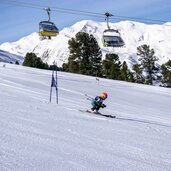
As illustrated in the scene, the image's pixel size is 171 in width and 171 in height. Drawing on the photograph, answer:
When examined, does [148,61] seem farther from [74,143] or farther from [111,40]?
[74,143]

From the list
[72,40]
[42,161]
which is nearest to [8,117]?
[42,161]

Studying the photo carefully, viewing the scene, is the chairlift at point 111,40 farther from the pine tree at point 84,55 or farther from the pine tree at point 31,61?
the pine tree at point 31,61

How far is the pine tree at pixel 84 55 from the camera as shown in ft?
211

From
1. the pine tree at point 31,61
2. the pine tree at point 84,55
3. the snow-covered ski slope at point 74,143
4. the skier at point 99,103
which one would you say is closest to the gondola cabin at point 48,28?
the skier at point 99,103

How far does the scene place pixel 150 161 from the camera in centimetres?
769

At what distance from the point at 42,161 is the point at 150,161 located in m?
2.32

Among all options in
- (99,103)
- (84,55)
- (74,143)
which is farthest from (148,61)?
(74,143)

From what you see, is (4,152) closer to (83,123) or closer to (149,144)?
(149,144)

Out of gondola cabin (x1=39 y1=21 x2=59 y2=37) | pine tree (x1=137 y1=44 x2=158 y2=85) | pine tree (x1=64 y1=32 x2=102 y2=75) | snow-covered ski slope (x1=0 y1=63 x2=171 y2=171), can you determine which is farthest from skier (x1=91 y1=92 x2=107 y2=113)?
pine tree (x1=137 y1=44 x2=158 y2=85)

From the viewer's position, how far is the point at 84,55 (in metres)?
64.8

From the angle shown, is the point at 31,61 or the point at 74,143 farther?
the point at 31,61

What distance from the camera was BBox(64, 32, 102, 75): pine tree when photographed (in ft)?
211

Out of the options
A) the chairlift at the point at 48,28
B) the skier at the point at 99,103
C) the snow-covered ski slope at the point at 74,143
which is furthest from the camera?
the chairlift at the point at 48,28

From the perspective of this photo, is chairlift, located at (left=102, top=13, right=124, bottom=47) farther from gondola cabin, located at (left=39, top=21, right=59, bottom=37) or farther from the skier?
the skier
